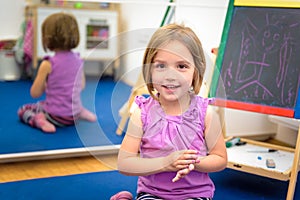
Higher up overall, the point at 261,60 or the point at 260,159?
the point at 261,60

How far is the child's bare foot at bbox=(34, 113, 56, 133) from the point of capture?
2.60 metres

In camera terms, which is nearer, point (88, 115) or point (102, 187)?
point (88, 115)

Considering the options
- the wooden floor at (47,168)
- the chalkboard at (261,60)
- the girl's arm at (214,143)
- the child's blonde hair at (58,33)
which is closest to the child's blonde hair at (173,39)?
the girl's arm at (214,143)

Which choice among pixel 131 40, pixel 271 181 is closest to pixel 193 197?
pixel 131 40

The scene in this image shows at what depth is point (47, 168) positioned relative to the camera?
2221mm

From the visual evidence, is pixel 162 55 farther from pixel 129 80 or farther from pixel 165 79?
pixel 129 80

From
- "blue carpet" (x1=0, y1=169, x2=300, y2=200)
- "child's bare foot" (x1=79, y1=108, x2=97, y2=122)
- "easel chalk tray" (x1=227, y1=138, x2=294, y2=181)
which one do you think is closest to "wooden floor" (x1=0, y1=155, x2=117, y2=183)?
"blue carpet" (x1=0, y1=169, x2=300, y2=200)

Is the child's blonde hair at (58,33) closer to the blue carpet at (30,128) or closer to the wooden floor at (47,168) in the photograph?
the blue carpet at (30,128)

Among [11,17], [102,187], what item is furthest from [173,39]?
[11,17]

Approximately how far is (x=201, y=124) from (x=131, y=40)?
350mm

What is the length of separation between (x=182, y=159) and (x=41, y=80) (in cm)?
166

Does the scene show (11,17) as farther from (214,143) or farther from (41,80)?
(214,143)

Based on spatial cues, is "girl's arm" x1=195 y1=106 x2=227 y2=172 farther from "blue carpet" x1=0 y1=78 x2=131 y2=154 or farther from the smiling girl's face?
"blue carpet" x1=0 y1=78 x2=131 y2=154

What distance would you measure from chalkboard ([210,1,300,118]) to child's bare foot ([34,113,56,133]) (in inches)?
41.5
